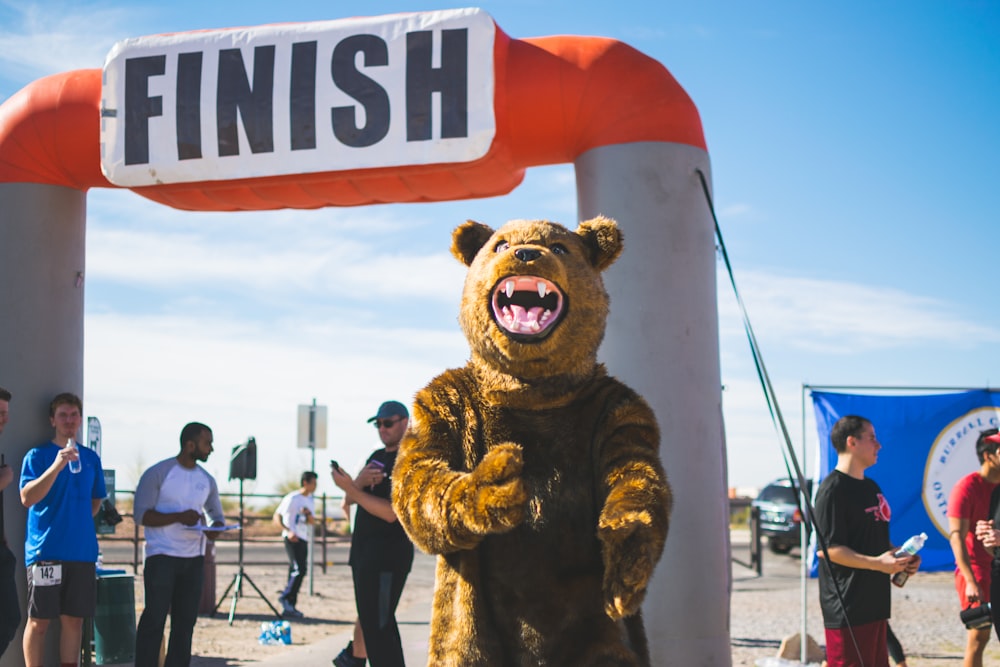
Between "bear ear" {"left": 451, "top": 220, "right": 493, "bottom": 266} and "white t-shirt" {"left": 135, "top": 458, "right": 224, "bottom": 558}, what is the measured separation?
3146 mm

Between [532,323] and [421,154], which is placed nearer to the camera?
[532,323]

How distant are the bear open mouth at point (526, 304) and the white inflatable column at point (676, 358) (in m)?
2.43

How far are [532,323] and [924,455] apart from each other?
6.06m

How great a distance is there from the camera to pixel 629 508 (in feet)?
11.4

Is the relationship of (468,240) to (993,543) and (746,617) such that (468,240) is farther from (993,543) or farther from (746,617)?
(746,617)

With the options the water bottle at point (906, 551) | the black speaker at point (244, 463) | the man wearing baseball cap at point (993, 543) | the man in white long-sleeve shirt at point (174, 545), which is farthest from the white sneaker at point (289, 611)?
the man wearing baseball cap at point (993, 543)

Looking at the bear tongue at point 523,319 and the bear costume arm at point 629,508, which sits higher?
the bear tongue at point 523,319

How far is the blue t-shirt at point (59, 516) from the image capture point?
6340 mm

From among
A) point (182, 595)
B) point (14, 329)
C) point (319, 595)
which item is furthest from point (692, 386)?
point (319, 595)

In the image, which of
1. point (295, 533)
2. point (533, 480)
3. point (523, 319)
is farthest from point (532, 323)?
point (295, 533)

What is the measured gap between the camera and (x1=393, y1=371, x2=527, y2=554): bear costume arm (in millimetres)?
3398

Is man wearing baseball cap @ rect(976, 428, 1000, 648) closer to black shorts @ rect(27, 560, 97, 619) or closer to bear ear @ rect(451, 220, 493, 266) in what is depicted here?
bear ear @ rect(451, 220, 493, 266)

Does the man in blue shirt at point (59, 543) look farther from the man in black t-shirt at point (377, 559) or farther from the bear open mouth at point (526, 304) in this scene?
the bear open mouth at point (526, 304)

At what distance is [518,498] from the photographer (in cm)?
338
